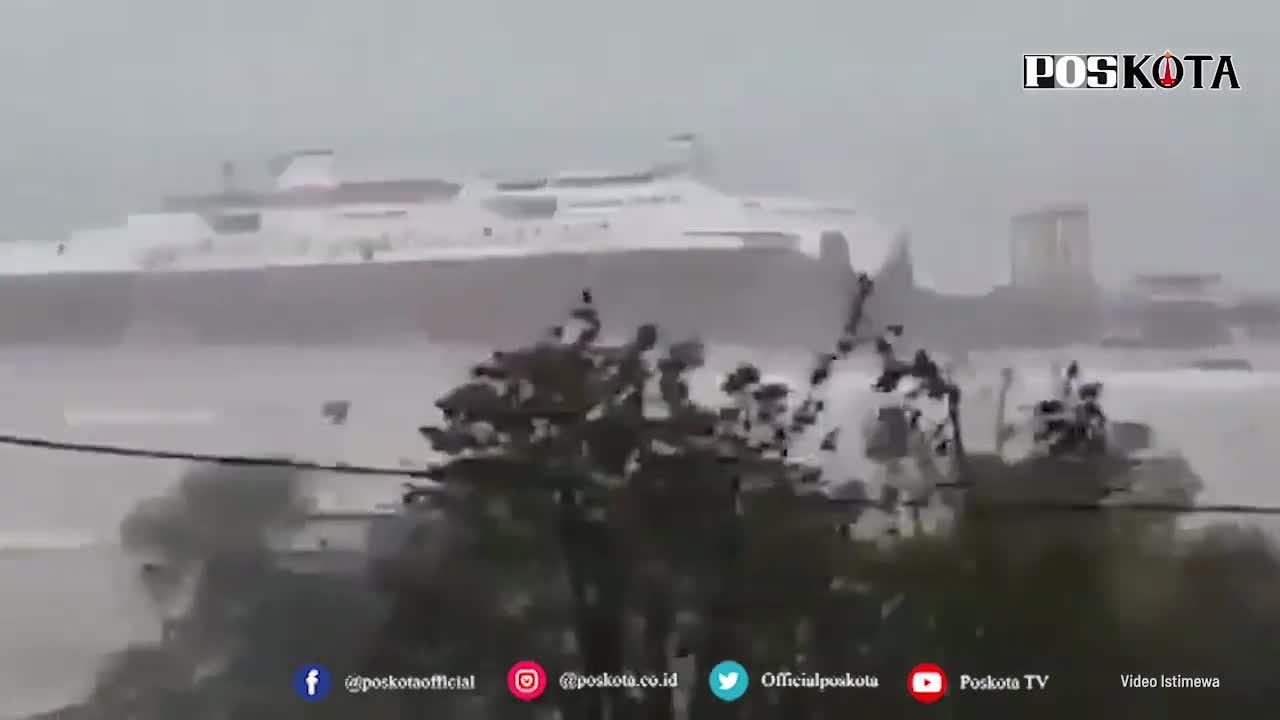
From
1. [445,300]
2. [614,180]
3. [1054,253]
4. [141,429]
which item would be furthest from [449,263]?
[1054,253]

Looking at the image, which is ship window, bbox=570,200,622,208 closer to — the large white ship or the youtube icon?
the large white ship

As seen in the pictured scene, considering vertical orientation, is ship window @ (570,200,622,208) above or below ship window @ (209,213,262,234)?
above

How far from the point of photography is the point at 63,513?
0.79m

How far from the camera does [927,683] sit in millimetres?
772

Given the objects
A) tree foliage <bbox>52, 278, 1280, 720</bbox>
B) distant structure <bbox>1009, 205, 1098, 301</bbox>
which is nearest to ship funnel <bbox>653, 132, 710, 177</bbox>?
tree foliage <bbox>52, 278, 1280, 720</bbox>

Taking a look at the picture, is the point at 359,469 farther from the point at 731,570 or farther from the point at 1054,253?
the point at 1054,253

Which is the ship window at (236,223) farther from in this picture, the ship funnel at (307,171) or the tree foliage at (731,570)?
the tree foliage at (731,570)

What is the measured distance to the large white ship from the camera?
0.78 meters

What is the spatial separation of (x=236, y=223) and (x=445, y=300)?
0.54 feet

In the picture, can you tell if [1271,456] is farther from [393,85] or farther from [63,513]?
[63,513]

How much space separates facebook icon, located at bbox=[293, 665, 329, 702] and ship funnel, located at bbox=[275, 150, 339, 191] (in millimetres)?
351

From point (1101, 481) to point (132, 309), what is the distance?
2.35ft

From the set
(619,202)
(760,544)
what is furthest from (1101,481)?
(619,202)

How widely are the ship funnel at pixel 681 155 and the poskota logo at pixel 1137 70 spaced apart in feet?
0.79
